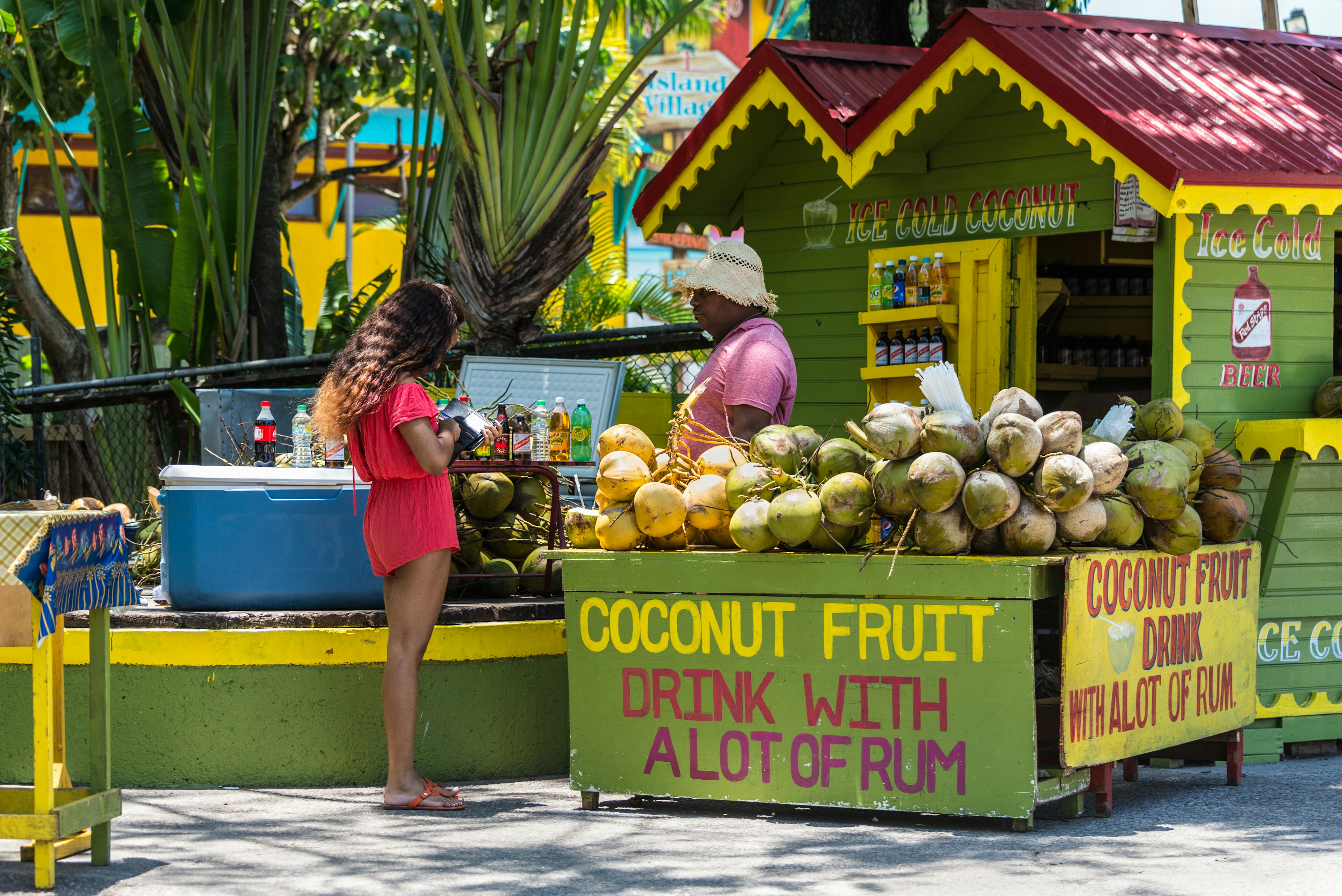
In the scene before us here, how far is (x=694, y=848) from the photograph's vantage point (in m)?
4.59

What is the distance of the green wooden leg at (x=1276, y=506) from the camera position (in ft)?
19.5

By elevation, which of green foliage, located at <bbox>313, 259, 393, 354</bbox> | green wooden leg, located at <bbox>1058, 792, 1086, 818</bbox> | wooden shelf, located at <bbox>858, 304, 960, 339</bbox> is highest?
green foliage, located at <bbox>313, 259, 393, 354</bbox>

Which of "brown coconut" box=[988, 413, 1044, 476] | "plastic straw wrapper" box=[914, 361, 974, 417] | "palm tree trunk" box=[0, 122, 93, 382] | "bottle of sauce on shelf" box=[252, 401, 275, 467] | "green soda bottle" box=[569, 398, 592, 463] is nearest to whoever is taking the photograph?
"brown coconut" box=[988, 413, 1044, 476]

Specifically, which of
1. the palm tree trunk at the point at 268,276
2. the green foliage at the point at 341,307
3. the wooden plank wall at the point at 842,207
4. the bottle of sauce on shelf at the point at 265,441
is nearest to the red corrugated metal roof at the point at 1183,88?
the wooden plank wall at the point at 842,207

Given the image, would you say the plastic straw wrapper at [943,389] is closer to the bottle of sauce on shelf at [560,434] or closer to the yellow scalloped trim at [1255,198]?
the yellow scalloped trim at [1255,198]

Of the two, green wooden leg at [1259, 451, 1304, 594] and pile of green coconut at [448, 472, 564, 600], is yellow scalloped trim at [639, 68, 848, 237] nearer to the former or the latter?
pile of green coconut at [448, 472, 564, 600]

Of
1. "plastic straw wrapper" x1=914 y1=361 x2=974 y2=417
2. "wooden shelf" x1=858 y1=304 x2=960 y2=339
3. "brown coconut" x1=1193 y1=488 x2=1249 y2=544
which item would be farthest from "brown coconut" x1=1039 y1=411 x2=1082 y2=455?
"wooden shelf" x1=858 y1=304 x2=960 y2=339

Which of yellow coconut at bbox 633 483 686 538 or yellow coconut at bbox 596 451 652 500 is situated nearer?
yellow coconut at bbox 633 483 686 538

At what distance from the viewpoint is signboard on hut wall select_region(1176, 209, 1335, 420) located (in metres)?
5.90

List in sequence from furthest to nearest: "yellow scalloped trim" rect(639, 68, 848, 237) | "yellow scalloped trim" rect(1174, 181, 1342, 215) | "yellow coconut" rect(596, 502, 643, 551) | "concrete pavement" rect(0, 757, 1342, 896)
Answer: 1. "yellow scalloped trim" rect(639, 68, 848, 237)
2. "yellow scalloped trim" rect(1174, 181, 1342, 215)
3. "yellow coconut" rect(596, 502, 643, 551)
4. "concrete pavement" rect(0, 757, 1342, 896)

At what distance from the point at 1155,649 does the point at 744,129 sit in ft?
12.9

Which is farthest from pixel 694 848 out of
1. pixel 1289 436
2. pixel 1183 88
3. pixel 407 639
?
pixel 1183 88

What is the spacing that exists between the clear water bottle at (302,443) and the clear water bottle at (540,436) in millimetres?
982

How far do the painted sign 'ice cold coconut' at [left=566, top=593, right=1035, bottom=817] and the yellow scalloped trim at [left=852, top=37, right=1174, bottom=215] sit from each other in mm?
2000
